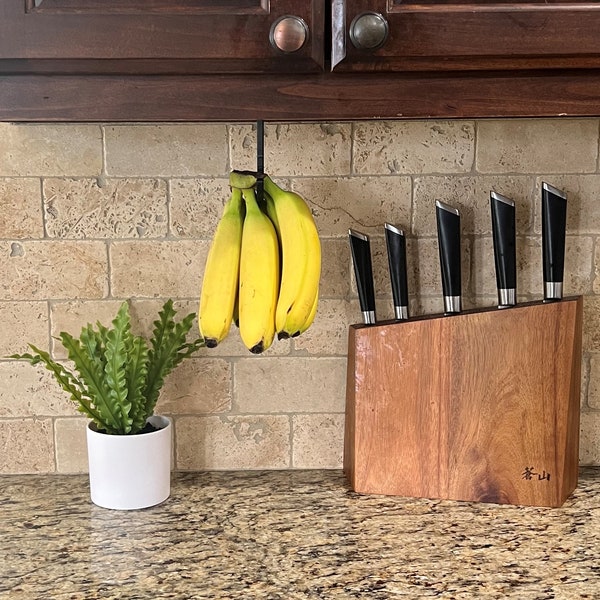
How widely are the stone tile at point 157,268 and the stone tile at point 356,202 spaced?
21 cm

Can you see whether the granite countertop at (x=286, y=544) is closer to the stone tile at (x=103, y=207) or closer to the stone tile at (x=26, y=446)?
the stone tile at (x=26, y=446)

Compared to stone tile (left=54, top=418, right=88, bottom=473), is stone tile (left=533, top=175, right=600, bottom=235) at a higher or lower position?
higher

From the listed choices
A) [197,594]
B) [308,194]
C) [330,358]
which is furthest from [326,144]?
[197,594]

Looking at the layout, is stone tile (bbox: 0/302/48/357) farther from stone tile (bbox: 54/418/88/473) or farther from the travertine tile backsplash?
stone tile (bbox: 54/418/88/473)

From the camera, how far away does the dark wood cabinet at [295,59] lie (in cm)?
91

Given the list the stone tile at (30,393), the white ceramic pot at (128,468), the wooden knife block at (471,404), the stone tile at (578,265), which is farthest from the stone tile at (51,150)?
the stone tile at (578,265)

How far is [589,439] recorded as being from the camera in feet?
4.63

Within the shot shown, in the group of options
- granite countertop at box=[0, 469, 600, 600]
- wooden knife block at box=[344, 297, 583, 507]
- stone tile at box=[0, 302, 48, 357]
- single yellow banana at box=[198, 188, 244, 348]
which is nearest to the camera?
granite countertop at box=[0, 469, 600, 600]

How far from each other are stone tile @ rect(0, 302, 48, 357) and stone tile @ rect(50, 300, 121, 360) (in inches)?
0.7

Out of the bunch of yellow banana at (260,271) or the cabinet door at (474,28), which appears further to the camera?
the bunch of yellow banana at (260,271)

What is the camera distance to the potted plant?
1211mm

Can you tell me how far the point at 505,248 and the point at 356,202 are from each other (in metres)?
0.26

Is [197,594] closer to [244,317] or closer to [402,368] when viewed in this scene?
[244,317]

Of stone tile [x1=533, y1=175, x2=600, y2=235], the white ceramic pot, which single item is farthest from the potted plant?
stone tile [x1=533, y1=175, x2=600, y2=235]
